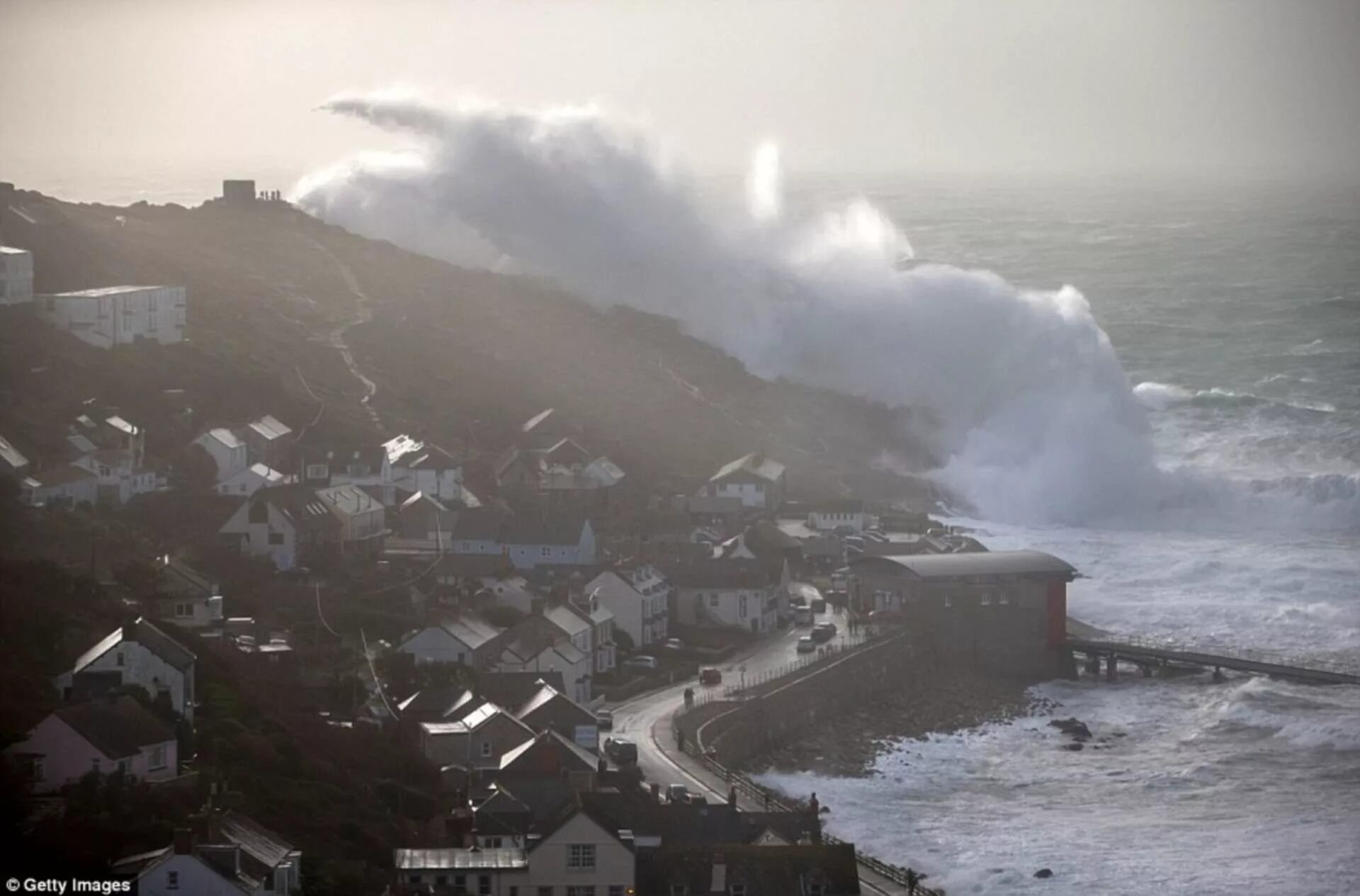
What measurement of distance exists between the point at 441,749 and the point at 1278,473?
27.9 meters

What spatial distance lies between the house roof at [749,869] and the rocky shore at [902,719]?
711 centimetres

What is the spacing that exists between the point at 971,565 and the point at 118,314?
14.6 meters

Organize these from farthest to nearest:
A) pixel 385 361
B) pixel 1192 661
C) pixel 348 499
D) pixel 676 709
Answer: pixel 385 361, pixel 348 499, pixel 1192 661, pixel 676 709

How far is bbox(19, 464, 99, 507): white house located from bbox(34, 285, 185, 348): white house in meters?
7.62

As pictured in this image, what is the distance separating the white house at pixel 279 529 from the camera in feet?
111

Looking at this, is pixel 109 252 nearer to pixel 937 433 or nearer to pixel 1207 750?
pixel 937 433

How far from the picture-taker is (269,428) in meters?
40.2

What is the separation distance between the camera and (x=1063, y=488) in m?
47.6

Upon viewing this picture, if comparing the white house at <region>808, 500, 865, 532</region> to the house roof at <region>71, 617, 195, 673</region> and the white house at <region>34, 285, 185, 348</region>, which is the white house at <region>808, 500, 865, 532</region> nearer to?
→ the white house at <region>34, 285, 185, 348</region>

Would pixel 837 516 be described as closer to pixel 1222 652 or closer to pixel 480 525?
pixel 480 525

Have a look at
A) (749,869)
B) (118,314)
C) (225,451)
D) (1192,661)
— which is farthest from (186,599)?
(118,314)

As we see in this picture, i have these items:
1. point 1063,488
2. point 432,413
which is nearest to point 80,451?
point 432,413

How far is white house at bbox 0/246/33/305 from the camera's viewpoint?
4191cm

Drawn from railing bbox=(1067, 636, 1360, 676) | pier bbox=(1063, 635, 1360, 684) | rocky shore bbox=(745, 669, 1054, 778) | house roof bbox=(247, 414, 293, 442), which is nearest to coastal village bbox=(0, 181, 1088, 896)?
house roof bbox=(247, 414, 293, 442)
